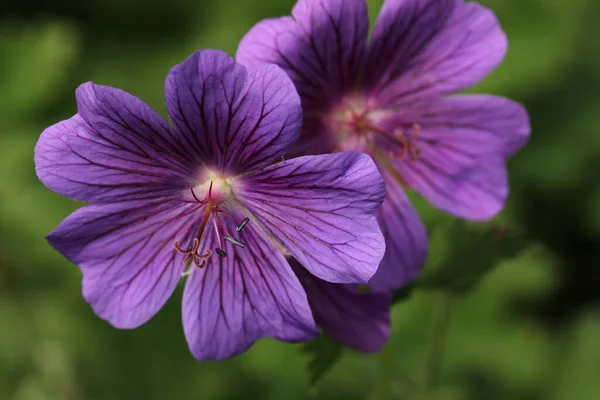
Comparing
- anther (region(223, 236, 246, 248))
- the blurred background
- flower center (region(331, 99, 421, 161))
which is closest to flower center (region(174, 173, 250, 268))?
anther (region(223, 236, 246, 248))

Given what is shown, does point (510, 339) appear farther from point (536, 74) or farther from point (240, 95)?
point (240, 95)

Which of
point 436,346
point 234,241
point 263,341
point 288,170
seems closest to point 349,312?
point 234,241

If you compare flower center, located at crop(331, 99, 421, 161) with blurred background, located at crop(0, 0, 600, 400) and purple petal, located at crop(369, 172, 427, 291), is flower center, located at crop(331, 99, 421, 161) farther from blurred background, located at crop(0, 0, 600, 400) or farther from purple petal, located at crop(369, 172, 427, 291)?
blurred background, located at crop(0, 0, 600, 400)

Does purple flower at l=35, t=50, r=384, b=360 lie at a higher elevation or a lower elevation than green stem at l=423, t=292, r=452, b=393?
higher

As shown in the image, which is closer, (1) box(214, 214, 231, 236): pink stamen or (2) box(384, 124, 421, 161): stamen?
(1) box(214, 214, 231, 236): pink stamen

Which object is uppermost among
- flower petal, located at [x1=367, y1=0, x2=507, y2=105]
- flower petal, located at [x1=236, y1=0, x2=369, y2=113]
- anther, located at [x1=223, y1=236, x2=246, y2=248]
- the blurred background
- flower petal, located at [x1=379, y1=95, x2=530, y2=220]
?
flower petal, located at [x1=236, y1=0, x2=369, y2=113]

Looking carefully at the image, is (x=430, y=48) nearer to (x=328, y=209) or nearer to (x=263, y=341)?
(x=328, y=209)

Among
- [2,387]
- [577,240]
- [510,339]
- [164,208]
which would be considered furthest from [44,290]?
[577,240]
